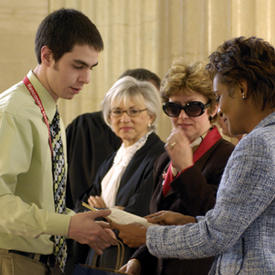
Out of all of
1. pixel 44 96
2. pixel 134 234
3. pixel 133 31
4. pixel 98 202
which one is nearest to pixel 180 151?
pixel 134 234

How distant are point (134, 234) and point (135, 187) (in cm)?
114

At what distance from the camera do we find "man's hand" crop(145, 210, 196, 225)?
2.59 meters

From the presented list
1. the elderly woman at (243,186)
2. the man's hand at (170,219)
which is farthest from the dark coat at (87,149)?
the elderly woman at (243,186)

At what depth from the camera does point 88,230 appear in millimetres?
2670

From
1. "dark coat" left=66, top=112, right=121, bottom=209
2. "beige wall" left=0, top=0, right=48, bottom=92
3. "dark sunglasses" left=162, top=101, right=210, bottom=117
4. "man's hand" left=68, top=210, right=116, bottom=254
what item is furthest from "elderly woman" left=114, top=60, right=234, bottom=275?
"beige wall" left=0, top=0, right=48, bottom=92

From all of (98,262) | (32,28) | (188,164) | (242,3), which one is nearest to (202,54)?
(242,3)

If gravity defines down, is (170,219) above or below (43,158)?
below

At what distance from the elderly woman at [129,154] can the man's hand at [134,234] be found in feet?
2.78

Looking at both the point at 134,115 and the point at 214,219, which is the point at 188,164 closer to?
the point at 214,219

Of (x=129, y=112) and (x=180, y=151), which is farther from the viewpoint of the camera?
(x=129, y=112)

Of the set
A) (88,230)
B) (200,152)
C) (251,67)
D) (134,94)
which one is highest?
(251,67)

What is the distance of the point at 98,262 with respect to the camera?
11.5 ft

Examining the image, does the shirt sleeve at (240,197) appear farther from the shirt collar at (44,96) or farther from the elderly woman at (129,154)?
the elderly woman at (129,154)

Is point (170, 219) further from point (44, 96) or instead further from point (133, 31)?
point (133, 31)
